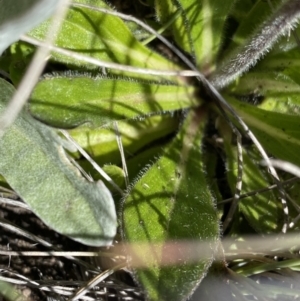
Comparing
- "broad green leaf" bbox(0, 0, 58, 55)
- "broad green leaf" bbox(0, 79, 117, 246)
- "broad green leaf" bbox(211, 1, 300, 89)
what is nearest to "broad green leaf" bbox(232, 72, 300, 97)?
"broad green leaf" bbox(211, 1, 300, 89)

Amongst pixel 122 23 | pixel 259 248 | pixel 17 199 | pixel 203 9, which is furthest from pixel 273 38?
pixel 17 199

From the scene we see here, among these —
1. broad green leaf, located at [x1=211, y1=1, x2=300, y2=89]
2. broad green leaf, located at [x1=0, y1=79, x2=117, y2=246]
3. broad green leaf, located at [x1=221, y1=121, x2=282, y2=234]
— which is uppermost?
broad green leaf, located at [x1=211, y1=1, x2=300, y2=89]

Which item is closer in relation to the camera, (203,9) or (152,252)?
(152,252)

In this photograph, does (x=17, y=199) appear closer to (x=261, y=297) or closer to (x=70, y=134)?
(x=70, y=134)

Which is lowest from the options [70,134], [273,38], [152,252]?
[152,252]

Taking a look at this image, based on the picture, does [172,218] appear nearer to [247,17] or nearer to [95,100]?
[95,100]

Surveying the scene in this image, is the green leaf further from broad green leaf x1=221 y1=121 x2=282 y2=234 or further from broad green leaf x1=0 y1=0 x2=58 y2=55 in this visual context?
broad green leaf x1=0 y1=0 x2=58 y2=55
